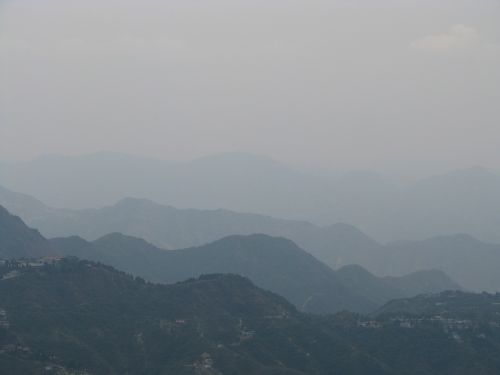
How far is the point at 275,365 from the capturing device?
118688 mm

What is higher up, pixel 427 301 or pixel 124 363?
pixel 427 301

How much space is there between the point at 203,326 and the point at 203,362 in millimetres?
15800

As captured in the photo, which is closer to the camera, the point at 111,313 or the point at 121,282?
the point at 111,313

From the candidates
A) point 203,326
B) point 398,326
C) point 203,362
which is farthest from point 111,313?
point 398,326

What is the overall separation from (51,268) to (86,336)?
2986 cm

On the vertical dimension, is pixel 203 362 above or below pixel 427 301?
below

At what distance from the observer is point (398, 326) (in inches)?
5551

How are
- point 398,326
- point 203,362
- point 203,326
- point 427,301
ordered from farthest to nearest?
point 427,301, point 398,326, point 203,326, point 203,362

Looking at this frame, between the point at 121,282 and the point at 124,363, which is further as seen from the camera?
the point at 121,282

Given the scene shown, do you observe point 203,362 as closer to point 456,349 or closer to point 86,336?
point 86,336

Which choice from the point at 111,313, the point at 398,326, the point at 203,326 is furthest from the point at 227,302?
the point at 398,326

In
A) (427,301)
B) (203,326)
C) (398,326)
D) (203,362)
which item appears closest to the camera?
(203,362)

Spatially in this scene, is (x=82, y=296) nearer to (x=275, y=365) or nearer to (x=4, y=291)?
(x=4, y=291)

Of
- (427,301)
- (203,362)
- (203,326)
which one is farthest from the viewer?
(427,301)
